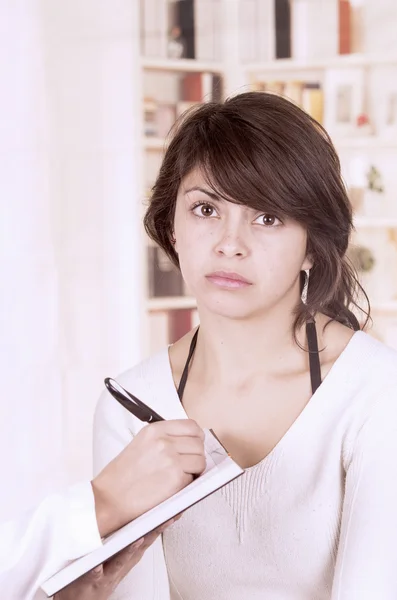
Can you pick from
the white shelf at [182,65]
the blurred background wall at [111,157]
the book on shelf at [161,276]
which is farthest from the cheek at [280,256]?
the white shelf at [182,65]

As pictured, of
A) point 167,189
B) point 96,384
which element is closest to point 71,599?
Result: point 167,189

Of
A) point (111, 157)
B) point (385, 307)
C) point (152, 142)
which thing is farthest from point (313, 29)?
point (385, 307)

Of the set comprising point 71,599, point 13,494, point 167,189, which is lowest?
point 13,494

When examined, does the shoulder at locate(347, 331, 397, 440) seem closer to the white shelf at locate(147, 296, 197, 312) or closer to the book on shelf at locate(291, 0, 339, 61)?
the white shelf at locate(147, 296, 197, 312)

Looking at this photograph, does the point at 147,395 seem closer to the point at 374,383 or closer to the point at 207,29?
the point at 374,383

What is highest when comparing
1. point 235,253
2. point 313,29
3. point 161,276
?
point 313,29

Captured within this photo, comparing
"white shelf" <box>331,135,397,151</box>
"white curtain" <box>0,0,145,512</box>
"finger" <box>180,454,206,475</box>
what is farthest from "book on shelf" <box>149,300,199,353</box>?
"finger" <box>180,454,206,475</box>

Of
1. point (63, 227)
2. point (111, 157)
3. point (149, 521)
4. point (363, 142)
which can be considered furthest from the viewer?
point (363, 142)

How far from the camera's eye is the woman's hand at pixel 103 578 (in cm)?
116

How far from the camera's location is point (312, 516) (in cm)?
126

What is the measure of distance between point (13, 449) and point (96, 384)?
27.0 inches

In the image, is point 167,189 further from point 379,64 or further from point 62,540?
point 379,64

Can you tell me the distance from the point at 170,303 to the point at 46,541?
107 inches

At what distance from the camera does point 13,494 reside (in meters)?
2.82
